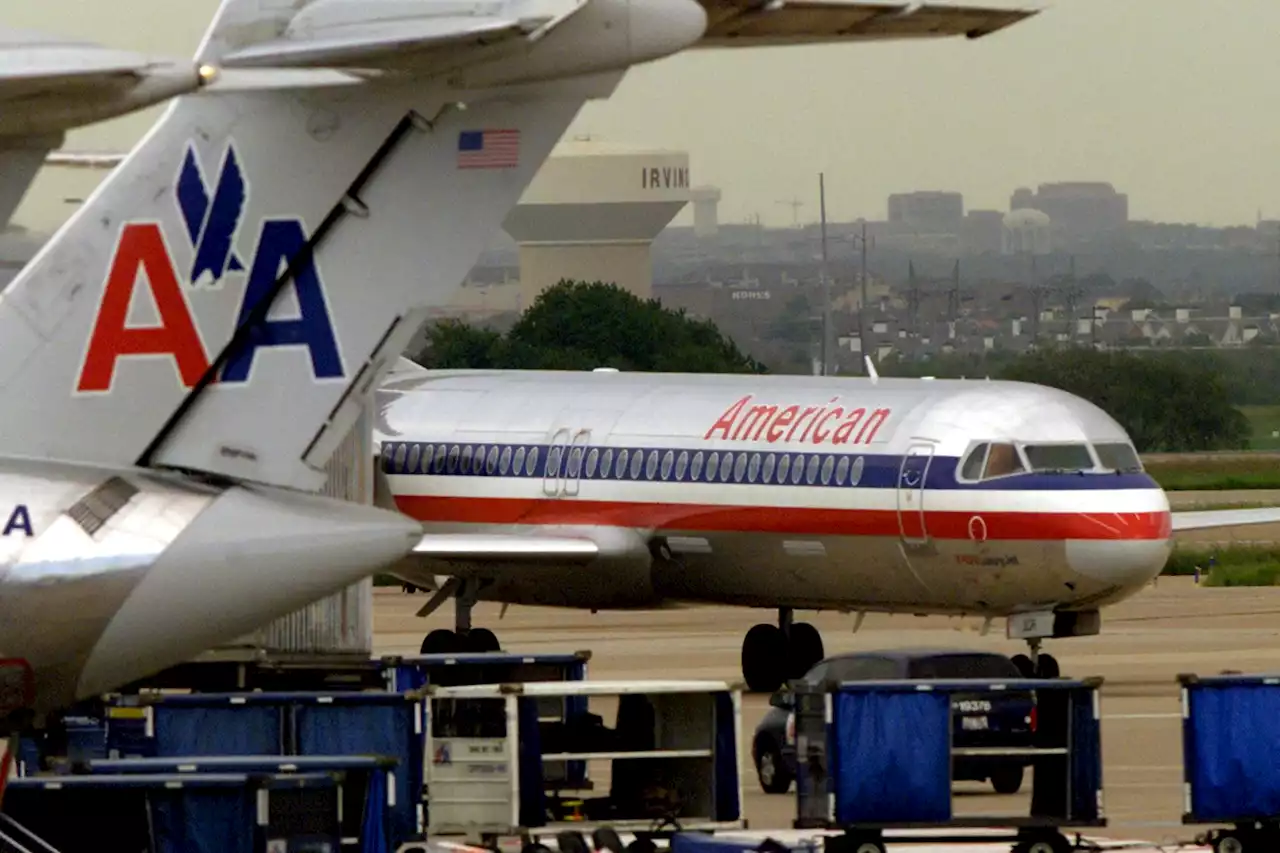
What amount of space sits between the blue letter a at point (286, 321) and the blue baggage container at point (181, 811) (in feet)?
7.51

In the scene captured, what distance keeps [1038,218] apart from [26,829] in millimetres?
130383

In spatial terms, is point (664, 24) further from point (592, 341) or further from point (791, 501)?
point (592, 341)

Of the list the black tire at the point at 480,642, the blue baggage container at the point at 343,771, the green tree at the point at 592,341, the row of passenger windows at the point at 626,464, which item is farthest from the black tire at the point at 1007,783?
the green tree at the point at 592,341

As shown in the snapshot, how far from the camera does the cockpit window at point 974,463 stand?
105 feet

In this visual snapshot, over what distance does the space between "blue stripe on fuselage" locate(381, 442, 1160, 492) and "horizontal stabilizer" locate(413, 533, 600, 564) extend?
927 mm

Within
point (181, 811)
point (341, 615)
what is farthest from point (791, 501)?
point (181, 811)

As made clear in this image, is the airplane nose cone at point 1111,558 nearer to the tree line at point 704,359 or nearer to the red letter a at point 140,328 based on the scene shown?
the red letter a at point 140,328

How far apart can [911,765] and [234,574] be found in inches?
262

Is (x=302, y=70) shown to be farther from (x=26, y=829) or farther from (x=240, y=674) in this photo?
(x=240, y=674)

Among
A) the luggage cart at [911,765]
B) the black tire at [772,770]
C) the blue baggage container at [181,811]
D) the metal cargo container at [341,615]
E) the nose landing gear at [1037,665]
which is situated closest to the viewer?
the blue baggage container at [181,811]

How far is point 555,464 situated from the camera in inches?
1419

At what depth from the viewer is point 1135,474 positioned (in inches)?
1277

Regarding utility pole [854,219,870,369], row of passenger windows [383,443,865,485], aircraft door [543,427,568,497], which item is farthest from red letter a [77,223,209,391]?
utility pole [854,219,870,369]

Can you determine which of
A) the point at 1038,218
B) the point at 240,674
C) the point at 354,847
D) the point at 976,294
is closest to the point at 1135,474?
the point at 240,674
